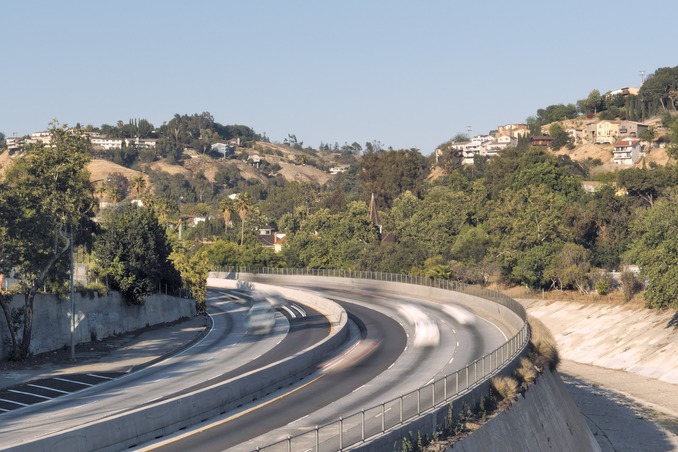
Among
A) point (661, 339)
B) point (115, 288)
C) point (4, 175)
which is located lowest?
point (661, 339)

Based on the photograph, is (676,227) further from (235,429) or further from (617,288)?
(235,429)

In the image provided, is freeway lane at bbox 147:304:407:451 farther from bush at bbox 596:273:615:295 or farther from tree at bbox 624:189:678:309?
bush at bbox 596:273:615:295

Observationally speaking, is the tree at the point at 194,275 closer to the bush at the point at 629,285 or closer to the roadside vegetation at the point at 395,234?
the roadside vegetation at the point at 395,234

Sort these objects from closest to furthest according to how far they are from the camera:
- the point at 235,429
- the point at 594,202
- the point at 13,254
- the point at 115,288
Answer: the point at 235,429
the point at 13,254
the point at 115,288
the point at 594,202

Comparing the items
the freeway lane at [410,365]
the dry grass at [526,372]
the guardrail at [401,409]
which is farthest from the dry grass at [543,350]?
the freeway lane at [410,365]

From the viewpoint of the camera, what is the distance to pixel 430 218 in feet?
468

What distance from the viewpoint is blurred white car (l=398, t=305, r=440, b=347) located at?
61.1m

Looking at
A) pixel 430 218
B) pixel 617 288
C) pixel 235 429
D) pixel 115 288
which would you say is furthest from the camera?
pixel 430 218

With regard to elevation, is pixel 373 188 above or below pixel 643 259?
above

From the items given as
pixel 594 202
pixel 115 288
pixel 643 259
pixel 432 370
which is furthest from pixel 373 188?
pixel 432 370

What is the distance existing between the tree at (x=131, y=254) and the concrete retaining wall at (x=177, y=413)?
21.7 metres

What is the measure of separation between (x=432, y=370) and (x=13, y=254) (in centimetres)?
2290

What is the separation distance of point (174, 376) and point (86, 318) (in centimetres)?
1521

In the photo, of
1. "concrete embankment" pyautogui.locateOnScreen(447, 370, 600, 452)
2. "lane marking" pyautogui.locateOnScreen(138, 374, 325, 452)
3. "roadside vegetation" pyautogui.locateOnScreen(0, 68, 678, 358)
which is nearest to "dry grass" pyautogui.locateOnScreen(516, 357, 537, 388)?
"concrete embankment" pyautogui.locateOnScreen(447, 370, 600, 452)
